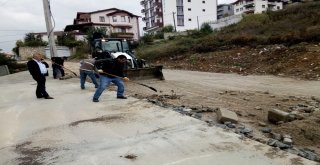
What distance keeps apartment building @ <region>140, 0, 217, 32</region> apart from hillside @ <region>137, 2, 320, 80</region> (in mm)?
39951

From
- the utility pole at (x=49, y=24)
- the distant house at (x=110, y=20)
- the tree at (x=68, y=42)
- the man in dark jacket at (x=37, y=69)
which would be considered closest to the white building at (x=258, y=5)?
the distant house at (x=110, y=20)

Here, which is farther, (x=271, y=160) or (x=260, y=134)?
(x=260, y=134)

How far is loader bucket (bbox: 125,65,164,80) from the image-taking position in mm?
15602

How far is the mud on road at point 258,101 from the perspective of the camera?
259 inches

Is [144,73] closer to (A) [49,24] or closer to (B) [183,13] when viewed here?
(A) [49,24]

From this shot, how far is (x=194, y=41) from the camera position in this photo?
3241 cm

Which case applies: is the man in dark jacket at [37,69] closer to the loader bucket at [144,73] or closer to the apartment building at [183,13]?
the loader bucket at [144,73]

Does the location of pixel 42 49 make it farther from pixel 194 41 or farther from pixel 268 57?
pixel 268 57

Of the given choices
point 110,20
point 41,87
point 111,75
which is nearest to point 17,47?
point 110,20

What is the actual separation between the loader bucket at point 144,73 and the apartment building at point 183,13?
54.7 m

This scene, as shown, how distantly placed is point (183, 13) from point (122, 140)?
68893 mm

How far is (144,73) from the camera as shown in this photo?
15.9 m

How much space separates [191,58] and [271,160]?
893 inches

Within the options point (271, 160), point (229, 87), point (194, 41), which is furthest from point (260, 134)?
point (194, 41)
